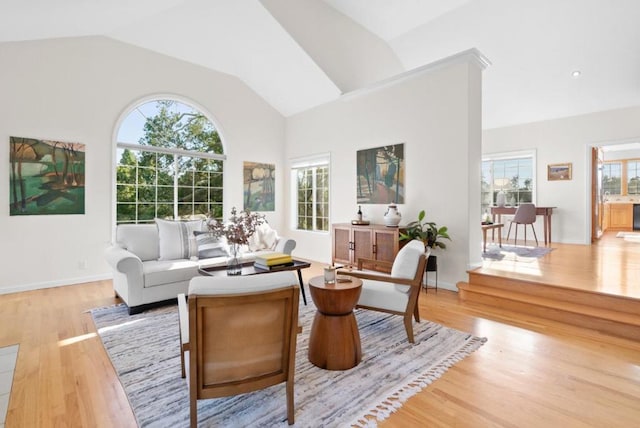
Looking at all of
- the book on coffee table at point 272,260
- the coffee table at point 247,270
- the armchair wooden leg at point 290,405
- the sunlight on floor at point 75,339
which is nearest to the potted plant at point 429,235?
the coffee table at point 247,270

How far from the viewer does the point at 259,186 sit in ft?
22.6

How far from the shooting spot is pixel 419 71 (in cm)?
463

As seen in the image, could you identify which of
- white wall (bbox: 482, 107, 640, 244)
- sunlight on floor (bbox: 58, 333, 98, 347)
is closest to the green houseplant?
sunlight on floor (bbox: 58, 333, 98, 347)

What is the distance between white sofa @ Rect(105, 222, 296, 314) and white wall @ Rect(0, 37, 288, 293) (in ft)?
3.80

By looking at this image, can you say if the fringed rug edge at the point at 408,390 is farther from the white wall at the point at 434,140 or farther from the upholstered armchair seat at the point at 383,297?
the white wall at the point at 434,140

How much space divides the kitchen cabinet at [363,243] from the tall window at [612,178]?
9.70 meters

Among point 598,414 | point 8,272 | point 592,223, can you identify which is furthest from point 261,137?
point 592,223

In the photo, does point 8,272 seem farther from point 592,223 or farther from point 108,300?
point 592,223

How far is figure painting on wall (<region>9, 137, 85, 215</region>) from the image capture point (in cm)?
432

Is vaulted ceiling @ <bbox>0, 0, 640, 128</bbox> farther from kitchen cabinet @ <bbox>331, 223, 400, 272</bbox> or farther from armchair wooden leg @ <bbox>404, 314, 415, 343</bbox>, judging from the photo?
armchair wooden leg @ <bbox>404, 314, 415, 343</bbox>

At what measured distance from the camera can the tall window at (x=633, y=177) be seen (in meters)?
9.73

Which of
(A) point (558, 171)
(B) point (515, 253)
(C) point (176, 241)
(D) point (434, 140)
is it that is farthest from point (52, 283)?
(A) point (558, 171)

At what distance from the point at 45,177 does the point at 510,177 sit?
29.6 feet

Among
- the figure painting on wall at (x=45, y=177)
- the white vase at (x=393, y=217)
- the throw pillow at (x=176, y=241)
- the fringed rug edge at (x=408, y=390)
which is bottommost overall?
the fringed rug edge at (x=408, y=390)
